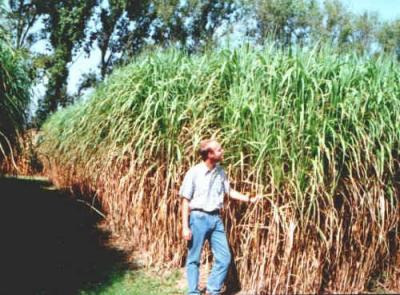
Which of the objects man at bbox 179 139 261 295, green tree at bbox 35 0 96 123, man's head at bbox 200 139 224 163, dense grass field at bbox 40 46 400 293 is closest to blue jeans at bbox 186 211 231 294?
man at bbox 179 139 261 295

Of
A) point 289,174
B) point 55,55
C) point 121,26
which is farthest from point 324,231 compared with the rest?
point 121,26

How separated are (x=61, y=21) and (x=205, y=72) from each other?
21.7m

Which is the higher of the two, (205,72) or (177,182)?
(205,72)

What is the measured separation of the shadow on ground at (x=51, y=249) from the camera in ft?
18.2

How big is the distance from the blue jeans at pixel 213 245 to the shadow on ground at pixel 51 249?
143 cm

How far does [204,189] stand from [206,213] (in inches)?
8.6

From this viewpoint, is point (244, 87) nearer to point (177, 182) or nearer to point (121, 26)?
point (177, 182)

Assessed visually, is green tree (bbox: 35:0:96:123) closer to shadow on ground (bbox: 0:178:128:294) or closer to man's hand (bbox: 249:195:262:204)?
shadow on ground (bbox: 0:178:128:294)

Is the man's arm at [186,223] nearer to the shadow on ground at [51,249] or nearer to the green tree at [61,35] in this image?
the shadow on ground at [51,249]

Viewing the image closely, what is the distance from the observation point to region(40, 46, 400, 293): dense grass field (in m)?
4.66

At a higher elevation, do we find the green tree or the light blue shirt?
the green tree

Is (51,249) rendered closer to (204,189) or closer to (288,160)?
(204,189)

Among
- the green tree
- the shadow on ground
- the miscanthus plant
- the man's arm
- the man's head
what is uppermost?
the green tree

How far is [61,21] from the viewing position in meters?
25.8
